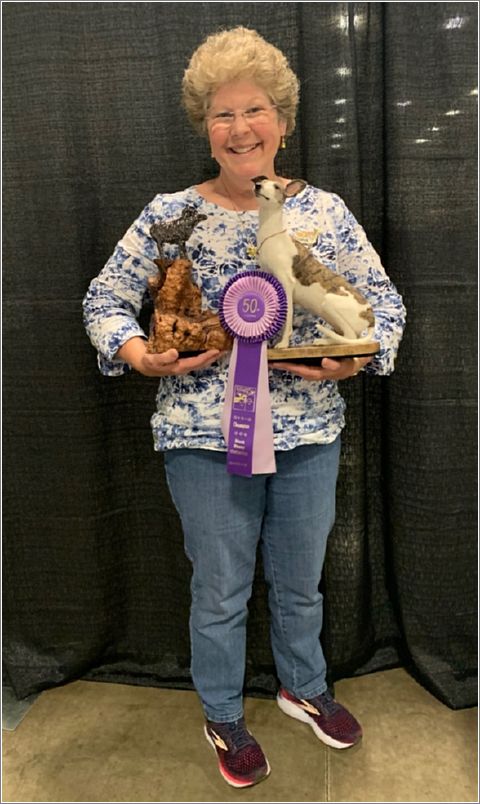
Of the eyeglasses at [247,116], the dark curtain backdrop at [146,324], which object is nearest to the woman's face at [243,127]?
the eyeglasses at [247,116]

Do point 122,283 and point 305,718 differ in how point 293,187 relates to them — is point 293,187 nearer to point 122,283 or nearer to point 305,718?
point 122,283

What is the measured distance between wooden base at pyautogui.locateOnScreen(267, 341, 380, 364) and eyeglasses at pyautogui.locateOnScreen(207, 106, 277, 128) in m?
0.38

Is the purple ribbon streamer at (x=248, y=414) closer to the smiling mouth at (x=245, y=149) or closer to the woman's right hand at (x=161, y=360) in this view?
the woman's right hand at (x=161, y=360)

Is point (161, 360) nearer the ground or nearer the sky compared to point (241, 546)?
nearer the sky

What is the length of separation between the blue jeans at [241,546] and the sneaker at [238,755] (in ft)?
0.09

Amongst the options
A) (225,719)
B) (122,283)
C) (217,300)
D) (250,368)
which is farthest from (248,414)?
(225,719)

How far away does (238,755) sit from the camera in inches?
50.9

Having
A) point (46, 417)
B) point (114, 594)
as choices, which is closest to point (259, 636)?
point (114, 594)

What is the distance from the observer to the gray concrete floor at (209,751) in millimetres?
1295

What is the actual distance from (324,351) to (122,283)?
0.40 m

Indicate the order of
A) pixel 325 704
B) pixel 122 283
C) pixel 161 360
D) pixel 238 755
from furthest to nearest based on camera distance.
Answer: pixel 325 704 < pixel 238 755 < pixel 122 283 < pixel 161 360

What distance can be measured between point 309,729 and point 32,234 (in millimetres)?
1265

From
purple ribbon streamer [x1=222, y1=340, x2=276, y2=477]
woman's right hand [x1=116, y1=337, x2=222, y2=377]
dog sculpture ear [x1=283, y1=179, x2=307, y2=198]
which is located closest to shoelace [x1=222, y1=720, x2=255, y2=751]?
purple ribbon streamer [x1=222, y1=340, x2=276, y2=477]

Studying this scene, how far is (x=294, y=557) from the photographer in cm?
128
